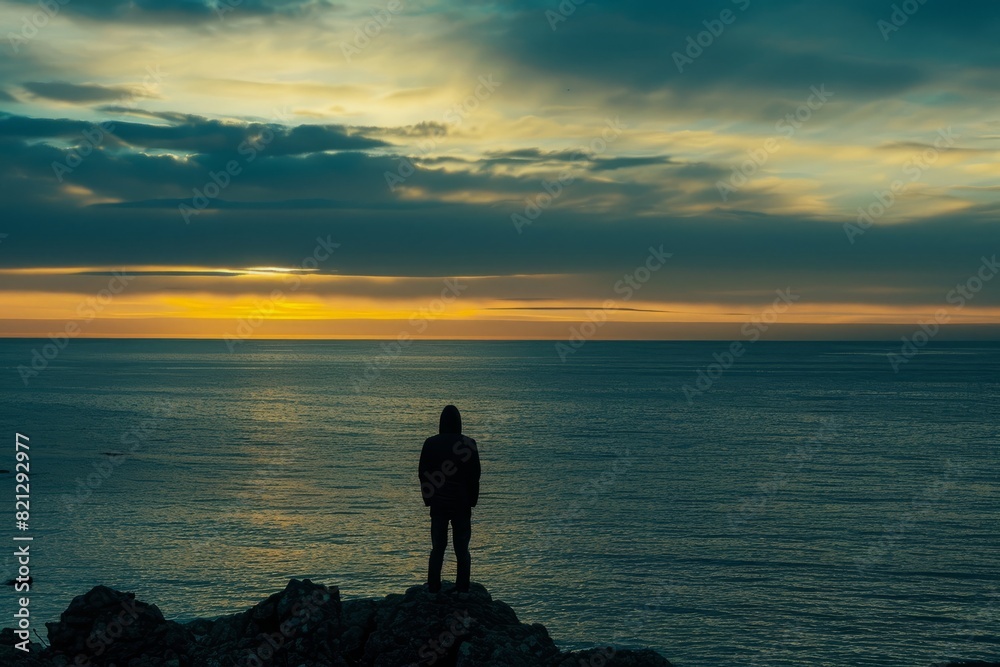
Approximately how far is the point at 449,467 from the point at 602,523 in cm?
2830

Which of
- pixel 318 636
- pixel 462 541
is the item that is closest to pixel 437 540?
pixel 462 541

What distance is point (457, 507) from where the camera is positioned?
15.5 meters

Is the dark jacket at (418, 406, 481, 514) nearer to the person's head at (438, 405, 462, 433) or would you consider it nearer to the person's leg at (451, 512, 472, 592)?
the person's head at (438, 405, 462, 433)

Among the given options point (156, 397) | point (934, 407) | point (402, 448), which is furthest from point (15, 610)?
point (156, 397)

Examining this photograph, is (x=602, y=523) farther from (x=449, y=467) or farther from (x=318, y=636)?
(x=449, y=467)

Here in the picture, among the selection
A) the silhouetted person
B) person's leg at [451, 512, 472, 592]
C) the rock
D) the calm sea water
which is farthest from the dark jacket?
the calm sea water

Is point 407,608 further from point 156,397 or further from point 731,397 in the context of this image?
point 156,397

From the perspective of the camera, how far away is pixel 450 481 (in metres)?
15.3

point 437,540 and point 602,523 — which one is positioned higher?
point 437,540

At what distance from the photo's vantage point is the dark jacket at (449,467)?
49.4 feet

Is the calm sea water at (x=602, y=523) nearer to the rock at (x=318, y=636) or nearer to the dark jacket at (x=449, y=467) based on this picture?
the rock at (x=318, y=636)

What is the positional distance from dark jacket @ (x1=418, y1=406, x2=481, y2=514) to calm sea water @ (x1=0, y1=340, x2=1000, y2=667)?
38.6 ft

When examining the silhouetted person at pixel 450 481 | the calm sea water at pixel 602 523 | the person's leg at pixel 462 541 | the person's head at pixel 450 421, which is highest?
→ the person's head at pixel 450 421

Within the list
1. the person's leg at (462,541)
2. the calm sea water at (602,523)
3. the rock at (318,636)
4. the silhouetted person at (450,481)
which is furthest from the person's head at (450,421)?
the calm sea water at (602,523)
